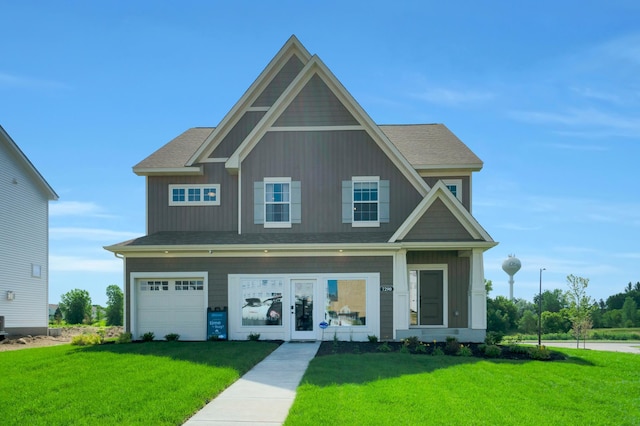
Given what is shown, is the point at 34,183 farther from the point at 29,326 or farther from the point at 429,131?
the point at 429,131

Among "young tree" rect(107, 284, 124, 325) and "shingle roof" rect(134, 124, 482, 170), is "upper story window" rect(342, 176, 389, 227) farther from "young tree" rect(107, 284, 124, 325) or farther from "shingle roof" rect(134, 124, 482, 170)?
"young tree" rect(107, 284, 124, 325)

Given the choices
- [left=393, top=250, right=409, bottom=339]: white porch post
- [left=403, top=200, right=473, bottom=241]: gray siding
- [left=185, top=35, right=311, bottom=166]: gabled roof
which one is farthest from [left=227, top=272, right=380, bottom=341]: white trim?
[left=185, top=35, right=311, bottom=166]: gabled roof

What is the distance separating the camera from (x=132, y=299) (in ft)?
72.1

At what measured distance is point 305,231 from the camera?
22500 millimetres

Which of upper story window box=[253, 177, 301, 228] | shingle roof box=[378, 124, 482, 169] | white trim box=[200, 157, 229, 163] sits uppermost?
shingle roof box=[378, 124, 482, 169]

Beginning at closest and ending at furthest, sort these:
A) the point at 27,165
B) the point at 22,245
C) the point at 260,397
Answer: the point at 260,397 < the point at 22,245 < the point at 27,165

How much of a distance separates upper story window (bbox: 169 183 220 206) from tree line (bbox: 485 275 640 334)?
46.4 ft

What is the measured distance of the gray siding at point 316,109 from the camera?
2253cm

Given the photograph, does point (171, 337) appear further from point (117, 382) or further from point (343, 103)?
point (343, 103)

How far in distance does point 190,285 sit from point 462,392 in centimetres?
1251

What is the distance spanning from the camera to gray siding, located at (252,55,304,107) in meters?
24.8

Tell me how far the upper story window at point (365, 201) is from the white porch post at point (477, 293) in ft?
11.3

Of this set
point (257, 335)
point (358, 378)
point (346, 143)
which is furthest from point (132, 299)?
point (358, 378)

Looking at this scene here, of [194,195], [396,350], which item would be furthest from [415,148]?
[396,350]
